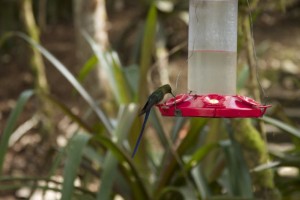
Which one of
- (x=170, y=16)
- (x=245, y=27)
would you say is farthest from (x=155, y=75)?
(x=245, y=27)

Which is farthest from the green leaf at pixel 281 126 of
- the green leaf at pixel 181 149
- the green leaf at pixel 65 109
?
the green leaf at pixel 65 109

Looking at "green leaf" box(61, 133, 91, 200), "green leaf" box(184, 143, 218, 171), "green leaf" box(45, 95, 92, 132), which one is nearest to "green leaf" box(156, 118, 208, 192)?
"green leaf" box(184, 143, 218, 171)

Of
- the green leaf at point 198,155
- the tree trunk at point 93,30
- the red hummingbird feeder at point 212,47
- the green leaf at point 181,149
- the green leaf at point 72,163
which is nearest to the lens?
the red hummingbird feeder at point 212,47

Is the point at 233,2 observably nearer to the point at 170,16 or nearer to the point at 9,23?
the point at 170,16

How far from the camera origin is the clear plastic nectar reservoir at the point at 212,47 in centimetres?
249

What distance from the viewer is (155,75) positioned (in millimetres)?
8828

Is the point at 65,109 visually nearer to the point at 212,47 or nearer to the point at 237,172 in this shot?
the point at 237,172

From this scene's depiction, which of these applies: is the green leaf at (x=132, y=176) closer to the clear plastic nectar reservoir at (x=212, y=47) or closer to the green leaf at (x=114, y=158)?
the green leaf at (x=114, y=158)

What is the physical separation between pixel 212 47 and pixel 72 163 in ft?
2.80

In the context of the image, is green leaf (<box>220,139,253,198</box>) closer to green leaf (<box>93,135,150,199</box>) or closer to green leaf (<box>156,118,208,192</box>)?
green leaf (<box>156,118,208,192</box>)

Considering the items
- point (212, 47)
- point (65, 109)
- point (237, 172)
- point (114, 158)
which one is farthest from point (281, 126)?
point (65, 109)

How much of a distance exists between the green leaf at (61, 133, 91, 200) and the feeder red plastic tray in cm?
84

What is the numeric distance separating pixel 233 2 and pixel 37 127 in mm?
5440

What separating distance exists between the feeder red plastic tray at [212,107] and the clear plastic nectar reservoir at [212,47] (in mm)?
238
